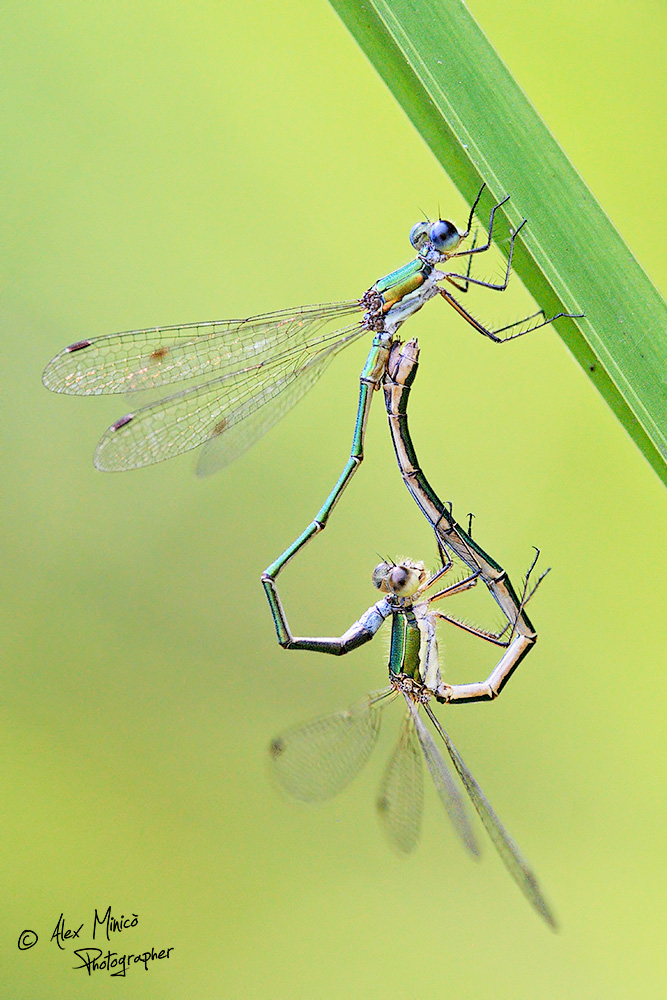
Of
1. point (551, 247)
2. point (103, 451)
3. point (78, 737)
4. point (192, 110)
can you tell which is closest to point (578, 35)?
point (192, 110)

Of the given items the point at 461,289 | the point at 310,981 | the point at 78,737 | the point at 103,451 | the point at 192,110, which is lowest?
the point at 310,981

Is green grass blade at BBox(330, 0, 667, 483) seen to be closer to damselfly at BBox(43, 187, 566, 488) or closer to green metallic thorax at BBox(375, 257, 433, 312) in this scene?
green metallic thorax at BBox(375, 257, 433, 312)

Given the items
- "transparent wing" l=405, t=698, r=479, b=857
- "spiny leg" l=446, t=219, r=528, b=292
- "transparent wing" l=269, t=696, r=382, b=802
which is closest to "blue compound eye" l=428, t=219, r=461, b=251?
"spiny leg" l=446, t=219, r=528, b=292

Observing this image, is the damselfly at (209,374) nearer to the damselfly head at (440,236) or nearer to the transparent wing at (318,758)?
the damselfly head at (440,236)

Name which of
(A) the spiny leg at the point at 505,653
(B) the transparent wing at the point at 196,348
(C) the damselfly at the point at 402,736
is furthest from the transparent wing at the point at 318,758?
(B) the transparent wing at the point at 196,348

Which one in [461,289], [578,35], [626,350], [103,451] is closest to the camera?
[626,350]

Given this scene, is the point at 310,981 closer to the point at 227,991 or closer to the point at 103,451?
the point at 227,991

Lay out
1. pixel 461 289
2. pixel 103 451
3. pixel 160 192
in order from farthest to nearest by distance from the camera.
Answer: pixel 160 192 → pixel 103 451 → pixel 461 289
